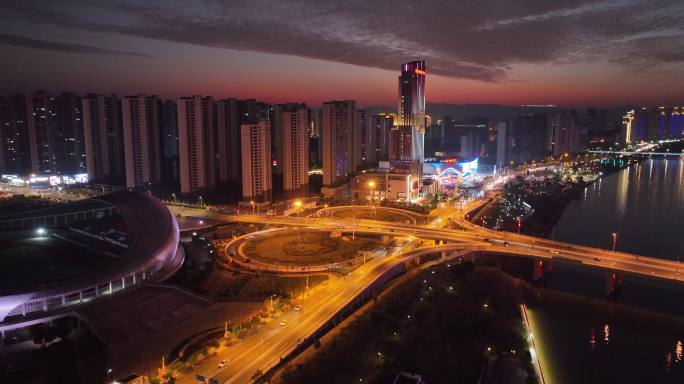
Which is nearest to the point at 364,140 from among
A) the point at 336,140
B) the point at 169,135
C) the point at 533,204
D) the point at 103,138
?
the point at 336,140

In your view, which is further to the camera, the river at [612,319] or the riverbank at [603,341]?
the river at [612,319]

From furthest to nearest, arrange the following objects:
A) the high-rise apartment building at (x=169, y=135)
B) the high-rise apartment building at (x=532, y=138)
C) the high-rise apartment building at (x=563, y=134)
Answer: the high-rise apartment building at (x=563, y=134) < the high-rise apartment building at (x=532, y=138) < the high-rise apartment building at (x=169, y=135)

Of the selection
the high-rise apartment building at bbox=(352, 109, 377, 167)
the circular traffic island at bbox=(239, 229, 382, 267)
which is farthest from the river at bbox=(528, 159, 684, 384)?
the high-rise apartment building at bbox=(352, 109, 377, 167)

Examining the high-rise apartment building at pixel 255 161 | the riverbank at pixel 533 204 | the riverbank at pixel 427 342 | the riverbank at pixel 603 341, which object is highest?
the high-rise apartment building at pixel 255 161

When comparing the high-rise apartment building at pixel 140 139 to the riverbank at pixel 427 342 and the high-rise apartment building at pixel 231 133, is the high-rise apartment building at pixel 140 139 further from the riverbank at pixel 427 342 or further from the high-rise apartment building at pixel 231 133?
the riverbank at pixel 427 342

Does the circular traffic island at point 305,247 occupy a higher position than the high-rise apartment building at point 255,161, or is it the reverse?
the high-rise apartment building at point 255,161

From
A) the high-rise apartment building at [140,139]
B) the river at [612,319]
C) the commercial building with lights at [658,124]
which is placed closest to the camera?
the river at [612,319]

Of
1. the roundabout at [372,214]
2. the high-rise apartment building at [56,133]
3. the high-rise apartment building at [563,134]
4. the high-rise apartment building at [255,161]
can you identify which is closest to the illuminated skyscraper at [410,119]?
the roundabout at [372,214]

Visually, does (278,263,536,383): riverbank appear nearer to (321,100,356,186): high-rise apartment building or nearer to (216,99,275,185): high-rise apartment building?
(321,100,356,186): high-rise apartment building
